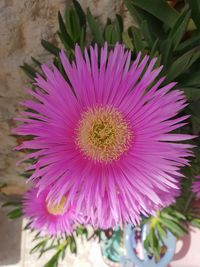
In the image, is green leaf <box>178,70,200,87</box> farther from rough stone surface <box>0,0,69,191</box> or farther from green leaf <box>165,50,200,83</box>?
rough stone surface <box>0,0,69,191</box>

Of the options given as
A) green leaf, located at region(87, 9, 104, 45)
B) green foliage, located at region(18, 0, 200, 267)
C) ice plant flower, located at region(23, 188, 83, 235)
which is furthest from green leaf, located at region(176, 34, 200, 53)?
ice plant flower, located at region(23, 188, 83, 235)

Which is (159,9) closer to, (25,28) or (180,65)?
(180,65)

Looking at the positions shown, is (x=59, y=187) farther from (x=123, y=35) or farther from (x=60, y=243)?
(x=60, y=243)

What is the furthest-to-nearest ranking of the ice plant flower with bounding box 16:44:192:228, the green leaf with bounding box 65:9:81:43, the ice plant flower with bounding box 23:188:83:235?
the ice plant flower with bounding box 23:188:83:235 → the green leaf with bounding box 65:9:81:43 → the ice plant flower with bounding box 16:44:192:228

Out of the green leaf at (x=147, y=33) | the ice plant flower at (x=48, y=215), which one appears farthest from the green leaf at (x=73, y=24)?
the ice plant flower at (x=48, y=215)

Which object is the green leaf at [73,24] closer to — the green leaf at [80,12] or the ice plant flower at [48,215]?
the green leaf at [80,12]

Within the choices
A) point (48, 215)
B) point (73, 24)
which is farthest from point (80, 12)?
point (48, 215)
